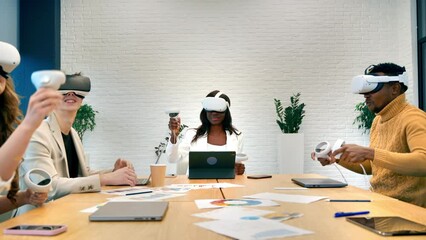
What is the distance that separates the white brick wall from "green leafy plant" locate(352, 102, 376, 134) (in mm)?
114

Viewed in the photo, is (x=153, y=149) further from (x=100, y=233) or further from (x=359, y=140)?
(x=100, y=233)

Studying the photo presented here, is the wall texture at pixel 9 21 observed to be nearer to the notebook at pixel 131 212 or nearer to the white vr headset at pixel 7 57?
the white vr headset at pixel 7 57

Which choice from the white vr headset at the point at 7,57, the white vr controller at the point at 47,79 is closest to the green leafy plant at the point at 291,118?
Result: the white vr headset at the point at 7,57

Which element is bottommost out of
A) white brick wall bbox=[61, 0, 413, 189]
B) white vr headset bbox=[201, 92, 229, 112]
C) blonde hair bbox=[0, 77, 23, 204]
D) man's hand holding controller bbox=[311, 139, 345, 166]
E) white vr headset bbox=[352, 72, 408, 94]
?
man's hand holding controller bbox=[311, 139, 345, 166]

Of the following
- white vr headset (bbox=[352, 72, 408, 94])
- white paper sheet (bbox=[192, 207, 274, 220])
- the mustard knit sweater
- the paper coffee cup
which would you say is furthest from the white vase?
white paper sheet (bbox=[192, 207, 274, 220])

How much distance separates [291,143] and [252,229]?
491 cm

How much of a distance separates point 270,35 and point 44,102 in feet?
18.9

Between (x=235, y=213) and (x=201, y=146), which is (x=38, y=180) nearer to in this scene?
(x=235, y=213)

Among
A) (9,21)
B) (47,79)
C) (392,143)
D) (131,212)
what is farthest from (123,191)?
(9,21)

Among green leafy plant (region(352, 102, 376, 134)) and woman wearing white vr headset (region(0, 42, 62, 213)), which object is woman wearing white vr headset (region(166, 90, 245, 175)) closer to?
woman wearing white vr headset (region(0, 42, 62, 213))

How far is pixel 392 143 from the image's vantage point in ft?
9.08

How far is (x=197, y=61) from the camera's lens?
6598mm

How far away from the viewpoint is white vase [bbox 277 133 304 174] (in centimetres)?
613

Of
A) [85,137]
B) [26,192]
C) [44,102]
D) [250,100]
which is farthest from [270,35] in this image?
[44,102]
